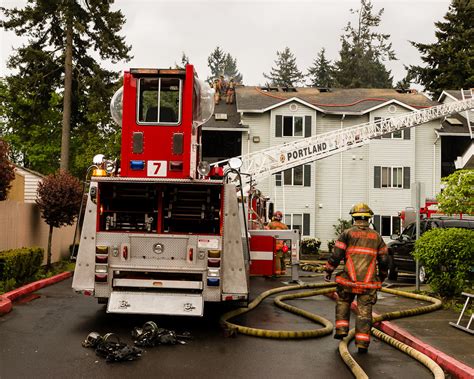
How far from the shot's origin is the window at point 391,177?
1337 inches

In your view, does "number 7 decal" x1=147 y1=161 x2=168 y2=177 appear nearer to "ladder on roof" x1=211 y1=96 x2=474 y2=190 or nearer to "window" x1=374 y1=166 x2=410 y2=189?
"ladder on roof" x1=211 y1=96 x2=474 y2=190

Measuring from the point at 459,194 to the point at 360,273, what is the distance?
13.7 feet

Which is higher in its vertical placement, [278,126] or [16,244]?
[278,126]

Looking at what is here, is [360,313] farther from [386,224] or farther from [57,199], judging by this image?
[386,224]

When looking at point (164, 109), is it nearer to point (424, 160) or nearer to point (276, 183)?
point (276, 183)

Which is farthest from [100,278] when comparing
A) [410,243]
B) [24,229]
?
[410,243]

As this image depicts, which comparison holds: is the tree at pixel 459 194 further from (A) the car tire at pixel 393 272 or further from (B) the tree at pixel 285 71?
(B) the tree at pixel 285 71

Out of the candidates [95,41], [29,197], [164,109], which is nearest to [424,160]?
[95,41]

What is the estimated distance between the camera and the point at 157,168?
8891 millimetres

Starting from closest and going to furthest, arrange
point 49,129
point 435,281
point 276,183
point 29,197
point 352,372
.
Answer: point 352,372
point 435,281
point 29,197
point 276,183
point 49,129

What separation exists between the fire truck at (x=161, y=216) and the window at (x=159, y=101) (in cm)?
1

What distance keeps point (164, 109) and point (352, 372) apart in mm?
4664

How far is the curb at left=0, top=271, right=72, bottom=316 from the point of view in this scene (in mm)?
9624

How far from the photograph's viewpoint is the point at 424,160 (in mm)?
34375
